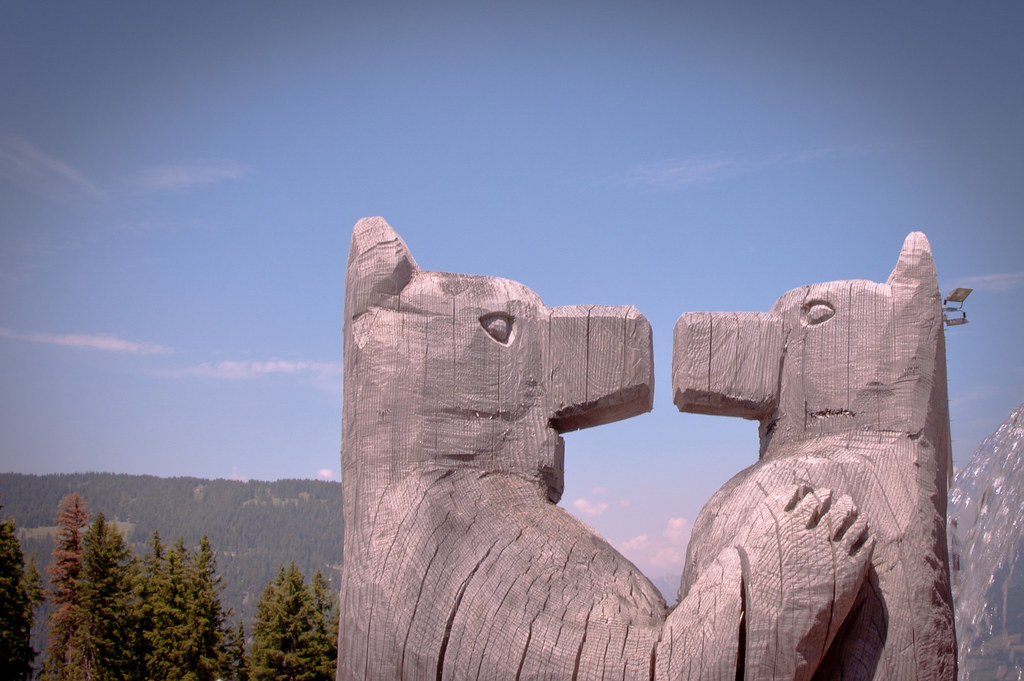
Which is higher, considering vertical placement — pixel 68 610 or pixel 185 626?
pixel 68 610

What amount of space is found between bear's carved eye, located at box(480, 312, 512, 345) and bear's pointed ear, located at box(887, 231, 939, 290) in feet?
5.24

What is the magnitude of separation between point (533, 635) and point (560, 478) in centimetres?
73

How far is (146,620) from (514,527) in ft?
43.7

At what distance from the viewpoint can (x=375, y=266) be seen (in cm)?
351

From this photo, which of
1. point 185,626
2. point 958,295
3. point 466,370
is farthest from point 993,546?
point 185,626

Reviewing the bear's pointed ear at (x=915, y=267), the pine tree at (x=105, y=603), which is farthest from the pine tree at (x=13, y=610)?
the bear's pointed ear at (x=915, y=267)

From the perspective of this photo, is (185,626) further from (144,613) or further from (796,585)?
(796,585)

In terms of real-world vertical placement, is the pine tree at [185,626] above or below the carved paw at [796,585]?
below

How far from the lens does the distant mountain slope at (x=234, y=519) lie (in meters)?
19.1

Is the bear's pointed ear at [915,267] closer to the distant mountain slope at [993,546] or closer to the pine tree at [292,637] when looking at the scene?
the distant mountain slope at [993,546]

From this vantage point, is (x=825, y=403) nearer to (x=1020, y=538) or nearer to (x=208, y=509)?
(x=1020, y=538)

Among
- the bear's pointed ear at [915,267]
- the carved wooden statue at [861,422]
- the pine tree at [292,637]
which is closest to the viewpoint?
the carved wooden statue at [861,422]

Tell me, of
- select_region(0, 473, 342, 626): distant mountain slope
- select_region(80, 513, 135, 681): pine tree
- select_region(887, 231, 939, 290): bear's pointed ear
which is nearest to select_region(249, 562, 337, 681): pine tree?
select_region(80, 513, 135, 681): pine tree

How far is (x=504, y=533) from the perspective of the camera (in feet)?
10.7
